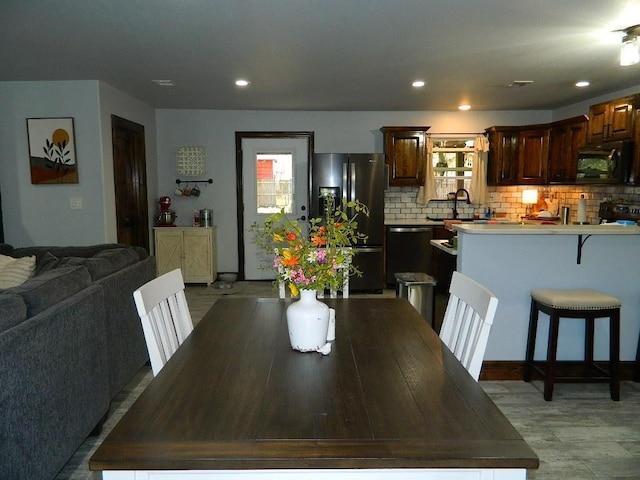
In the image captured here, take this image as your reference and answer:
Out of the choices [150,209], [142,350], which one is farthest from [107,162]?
[142,350]

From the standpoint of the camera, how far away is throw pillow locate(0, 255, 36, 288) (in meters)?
2.79

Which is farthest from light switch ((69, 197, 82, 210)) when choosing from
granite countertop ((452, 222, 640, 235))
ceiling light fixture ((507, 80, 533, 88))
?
ceiling light fixture ((507, 80, 533, 88))

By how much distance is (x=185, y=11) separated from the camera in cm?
276

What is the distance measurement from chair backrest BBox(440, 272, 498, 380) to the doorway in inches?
186

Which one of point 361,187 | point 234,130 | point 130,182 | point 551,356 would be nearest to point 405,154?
point 361,187

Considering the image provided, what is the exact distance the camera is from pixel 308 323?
5.41 ft

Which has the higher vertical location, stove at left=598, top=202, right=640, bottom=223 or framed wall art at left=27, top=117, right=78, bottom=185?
framed wall art at left=27, top=117, right=78, bottom=185

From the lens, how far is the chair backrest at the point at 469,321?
5.23ft

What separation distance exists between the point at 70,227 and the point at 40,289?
2978mm

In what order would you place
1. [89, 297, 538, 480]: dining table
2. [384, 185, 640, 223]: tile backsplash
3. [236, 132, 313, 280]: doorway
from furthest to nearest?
[384, 185, 640, 223]: tile backsplash < [236, 132, 313, 280]: doorway < [89, 297, 538, 480]: dining table

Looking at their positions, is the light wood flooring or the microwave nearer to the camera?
the light wood flooring

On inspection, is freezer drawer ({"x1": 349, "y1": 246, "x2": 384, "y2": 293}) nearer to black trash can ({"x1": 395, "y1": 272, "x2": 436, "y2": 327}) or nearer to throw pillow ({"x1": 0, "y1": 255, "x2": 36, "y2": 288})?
black trash can ({"x1": 395, "y1": 272, "x2": 436, "y2": 327})

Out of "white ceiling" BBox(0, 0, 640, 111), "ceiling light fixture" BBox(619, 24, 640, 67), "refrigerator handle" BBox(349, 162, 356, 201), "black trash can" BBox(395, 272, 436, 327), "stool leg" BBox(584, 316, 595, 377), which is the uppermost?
"white ceiling" BBox(0, 0, 640, 111)

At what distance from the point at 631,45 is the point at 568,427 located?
2438 mm
